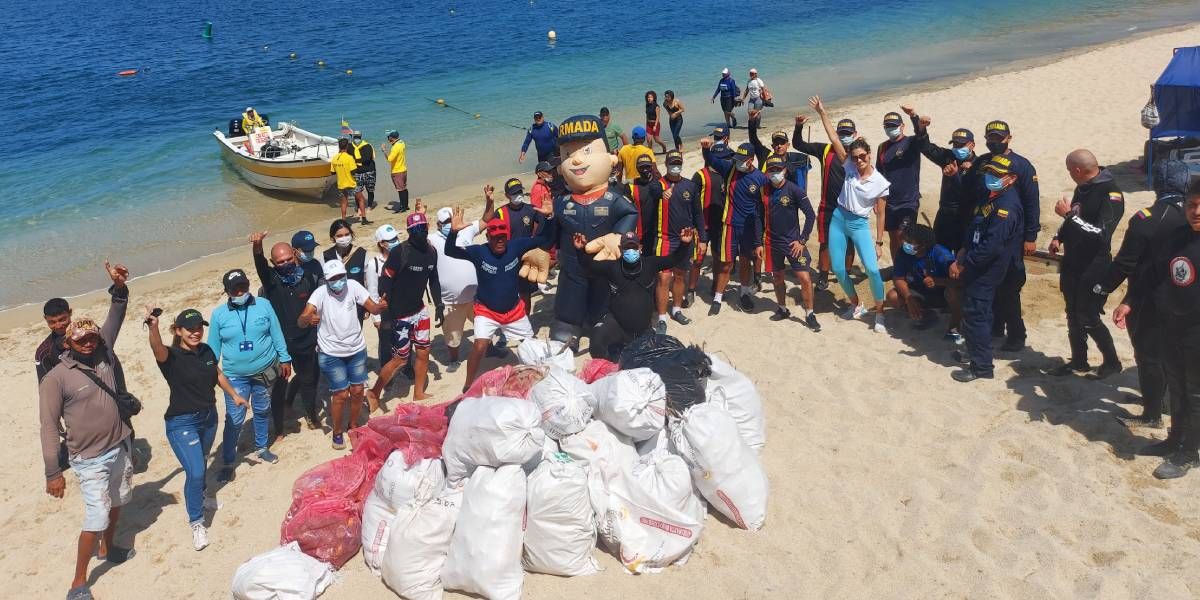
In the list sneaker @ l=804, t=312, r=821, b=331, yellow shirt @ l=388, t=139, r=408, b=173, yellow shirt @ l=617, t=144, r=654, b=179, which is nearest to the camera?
sneaker @ l=804, t=312, r=821, b=331

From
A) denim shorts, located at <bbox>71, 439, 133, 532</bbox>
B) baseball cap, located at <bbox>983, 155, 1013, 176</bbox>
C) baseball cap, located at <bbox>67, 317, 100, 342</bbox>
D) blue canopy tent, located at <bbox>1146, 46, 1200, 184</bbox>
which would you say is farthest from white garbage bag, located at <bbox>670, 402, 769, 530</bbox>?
blue canopy tent, located at <bbox>1146, 46, 1200, 184</bbox>

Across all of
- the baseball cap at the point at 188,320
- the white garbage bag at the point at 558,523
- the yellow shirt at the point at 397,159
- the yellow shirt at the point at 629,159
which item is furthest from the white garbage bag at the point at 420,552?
the yellow shirt at the point at 397,159

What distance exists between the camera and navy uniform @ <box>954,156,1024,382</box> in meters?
6.09

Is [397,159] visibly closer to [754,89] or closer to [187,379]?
[754,89]

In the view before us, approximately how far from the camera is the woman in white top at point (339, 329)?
5898 mm

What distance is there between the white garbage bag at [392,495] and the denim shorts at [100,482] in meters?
1.64

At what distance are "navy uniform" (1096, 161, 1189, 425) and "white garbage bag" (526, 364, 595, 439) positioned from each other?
3.71 m

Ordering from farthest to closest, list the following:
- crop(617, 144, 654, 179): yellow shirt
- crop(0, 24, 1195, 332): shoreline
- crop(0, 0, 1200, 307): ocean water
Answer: crop(0, 0, 1200, 307): ocean water
crop(0, 24, 1195, 332): shoreline
crop(617, 144, 654, 179): yellow shirt

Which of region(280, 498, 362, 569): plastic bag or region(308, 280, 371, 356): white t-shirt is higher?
region(308, 280, 371, 356): white t-shirt

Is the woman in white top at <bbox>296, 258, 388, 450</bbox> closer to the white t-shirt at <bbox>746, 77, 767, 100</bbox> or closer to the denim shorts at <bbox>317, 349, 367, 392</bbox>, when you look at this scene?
the denim shorts at <bbox>317, 349, 367, 392</bbox>

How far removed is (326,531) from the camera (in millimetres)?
4812

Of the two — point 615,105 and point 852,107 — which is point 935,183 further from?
point 615,105

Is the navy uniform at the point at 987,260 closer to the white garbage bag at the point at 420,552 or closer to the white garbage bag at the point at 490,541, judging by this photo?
the white garbage bag at the point at 490,541

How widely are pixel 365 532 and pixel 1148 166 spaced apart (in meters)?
11.2
